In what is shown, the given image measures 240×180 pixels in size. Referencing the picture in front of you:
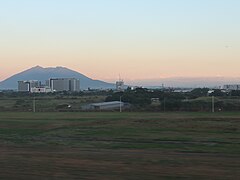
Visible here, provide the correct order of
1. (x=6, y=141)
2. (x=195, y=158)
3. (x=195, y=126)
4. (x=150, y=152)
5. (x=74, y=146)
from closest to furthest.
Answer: (x=195, y=158) → (x=150, y=152) → (x=74, y=146) → (x=6, y=141) → (x=195, y=126)

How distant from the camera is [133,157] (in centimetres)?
1845

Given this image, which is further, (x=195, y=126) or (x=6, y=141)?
(x=195, y=126)

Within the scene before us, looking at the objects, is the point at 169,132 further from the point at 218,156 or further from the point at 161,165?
the point at 161,165

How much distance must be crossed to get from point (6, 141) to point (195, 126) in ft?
44.0

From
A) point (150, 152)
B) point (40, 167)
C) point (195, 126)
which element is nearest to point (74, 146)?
point (150, 152)

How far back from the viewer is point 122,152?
20.4 metres

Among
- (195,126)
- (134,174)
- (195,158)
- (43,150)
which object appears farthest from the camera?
(195,126)

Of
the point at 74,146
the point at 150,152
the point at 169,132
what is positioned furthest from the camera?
the point at 169,132

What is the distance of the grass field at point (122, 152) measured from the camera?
14750mm

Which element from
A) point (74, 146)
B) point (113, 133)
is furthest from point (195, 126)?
point (74, 146)

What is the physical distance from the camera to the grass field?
14.8 metres

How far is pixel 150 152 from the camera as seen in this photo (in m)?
20.1

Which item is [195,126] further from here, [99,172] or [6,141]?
[99,172]

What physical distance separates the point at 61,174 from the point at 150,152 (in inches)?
251
